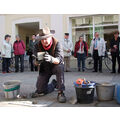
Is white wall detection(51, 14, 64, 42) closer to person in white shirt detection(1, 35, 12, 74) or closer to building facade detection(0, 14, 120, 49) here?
building facade detection(0, 14, 120, 49)

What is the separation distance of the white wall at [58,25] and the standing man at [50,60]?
6705mm

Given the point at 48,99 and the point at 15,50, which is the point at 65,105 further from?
the point at 15,50

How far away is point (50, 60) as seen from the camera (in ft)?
12.9

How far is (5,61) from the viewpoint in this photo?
29.9 ft

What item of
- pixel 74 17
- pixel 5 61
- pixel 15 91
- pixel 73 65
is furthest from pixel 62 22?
pixel 15 91

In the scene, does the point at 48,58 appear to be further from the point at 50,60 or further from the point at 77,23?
the point at 77,23

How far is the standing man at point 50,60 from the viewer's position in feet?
13.4

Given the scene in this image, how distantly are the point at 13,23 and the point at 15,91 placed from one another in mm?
8619

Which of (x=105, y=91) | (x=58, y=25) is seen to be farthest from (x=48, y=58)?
(x=58, y=25)

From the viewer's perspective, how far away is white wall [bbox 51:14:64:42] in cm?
1109

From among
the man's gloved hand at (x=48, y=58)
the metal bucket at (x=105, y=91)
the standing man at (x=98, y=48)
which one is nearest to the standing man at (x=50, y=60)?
the man's gloved hand at (x=48, y=58)

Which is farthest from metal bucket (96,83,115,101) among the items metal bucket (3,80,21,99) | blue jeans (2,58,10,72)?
blue jeans (2,58,10,72)

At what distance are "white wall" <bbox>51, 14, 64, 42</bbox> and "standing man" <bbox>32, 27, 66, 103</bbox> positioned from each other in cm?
670

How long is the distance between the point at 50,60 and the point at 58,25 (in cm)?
750
